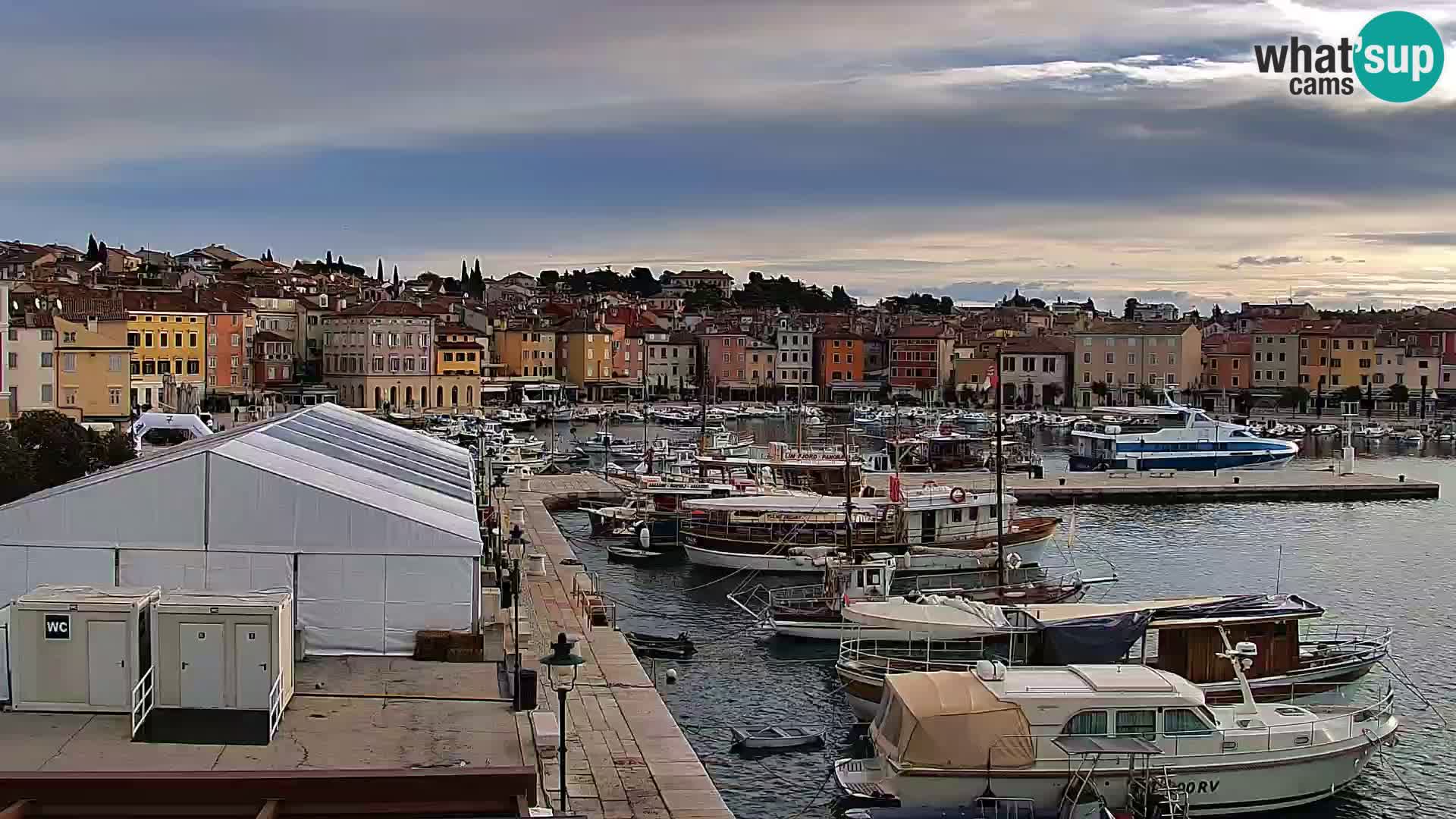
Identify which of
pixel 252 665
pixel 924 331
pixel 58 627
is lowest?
pixel 252 665

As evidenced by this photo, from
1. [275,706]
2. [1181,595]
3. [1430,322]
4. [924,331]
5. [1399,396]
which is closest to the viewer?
[275,706]

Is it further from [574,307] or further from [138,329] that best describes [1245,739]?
[574,307]

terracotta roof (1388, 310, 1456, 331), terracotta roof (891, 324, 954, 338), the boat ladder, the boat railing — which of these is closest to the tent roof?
the boat railing

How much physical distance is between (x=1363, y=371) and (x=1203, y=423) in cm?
4543

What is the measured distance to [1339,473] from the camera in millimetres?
51781

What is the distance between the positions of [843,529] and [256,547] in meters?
18.1

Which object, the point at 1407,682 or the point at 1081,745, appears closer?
the point at 1081,745

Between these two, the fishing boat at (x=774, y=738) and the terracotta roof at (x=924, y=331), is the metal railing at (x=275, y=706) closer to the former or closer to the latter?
the fishing boat at (x=774, y=738)

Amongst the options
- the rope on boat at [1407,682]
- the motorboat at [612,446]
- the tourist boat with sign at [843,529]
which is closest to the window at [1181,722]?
the rope on boat at [1407,682]

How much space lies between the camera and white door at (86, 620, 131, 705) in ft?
38.6

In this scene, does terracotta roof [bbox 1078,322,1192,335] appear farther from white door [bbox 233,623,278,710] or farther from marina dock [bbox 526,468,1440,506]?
white door [bbox 233,623,278,710]

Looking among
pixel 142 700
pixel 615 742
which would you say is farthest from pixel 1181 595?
pixel 142 700

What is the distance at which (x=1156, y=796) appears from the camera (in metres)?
14.4

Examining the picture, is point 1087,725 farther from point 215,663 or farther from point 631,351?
point 631,351
